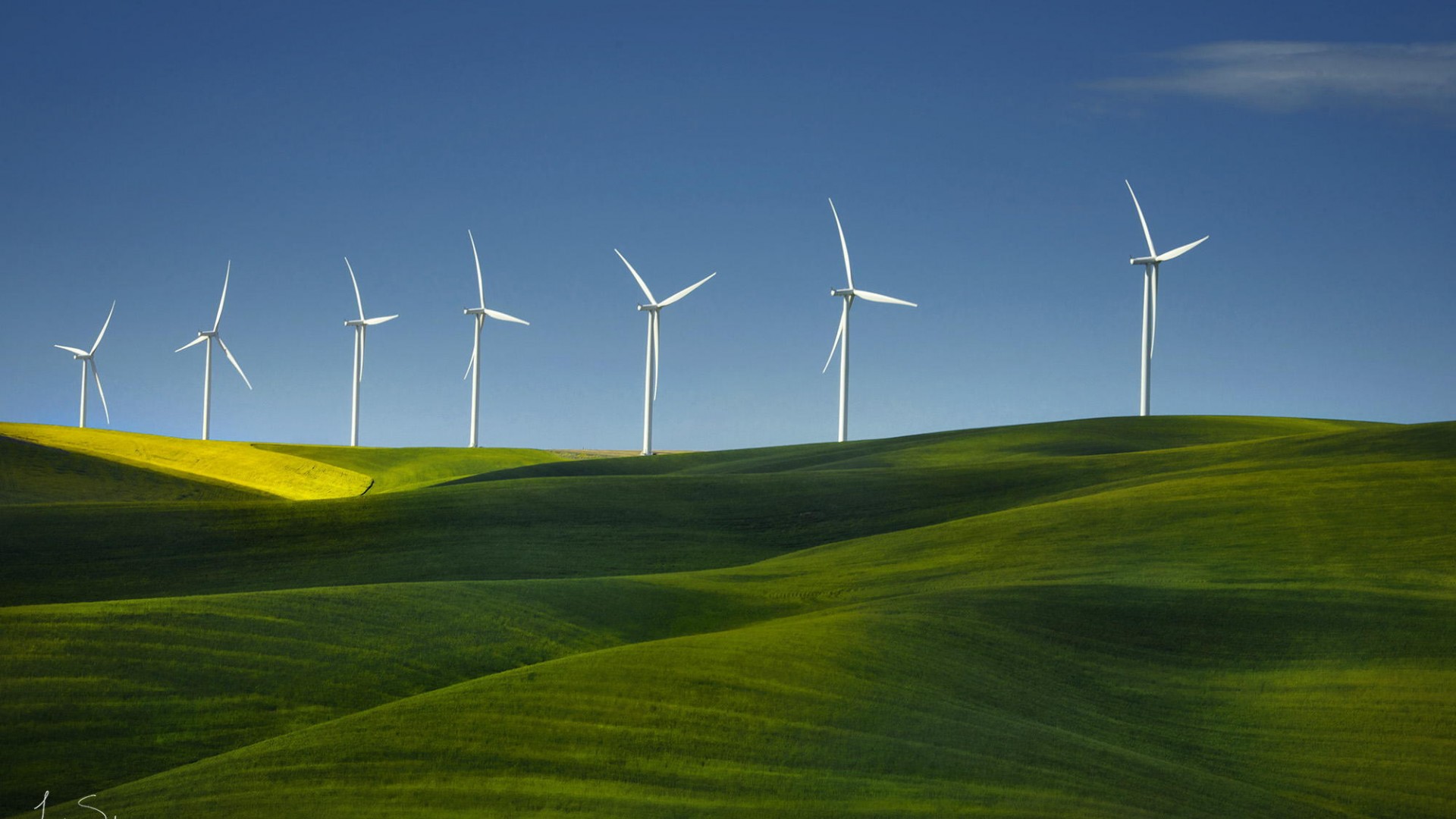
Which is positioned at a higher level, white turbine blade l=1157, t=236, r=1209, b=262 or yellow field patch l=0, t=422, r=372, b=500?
white turbine blade l=1157, t=236, r=1209, b=262

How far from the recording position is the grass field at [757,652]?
32.7ft

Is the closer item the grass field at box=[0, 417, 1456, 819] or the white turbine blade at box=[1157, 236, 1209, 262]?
the grass field at box=[0, 417, 1456, 819]

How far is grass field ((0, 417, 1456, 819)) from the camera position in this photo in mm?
9953

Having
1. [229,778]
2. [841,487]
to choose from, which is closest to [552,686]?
[229,778]

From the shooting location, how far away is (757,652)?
12711 mm

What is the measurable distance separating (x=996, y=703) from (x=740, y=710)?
10.4 feet

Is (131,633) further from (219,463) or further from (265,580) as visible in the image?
(219,463)

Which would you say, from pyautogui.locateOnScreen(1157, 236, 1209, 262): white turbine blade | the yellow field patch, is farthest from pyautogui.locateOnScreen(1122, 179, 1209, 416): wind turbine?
the yellow field patch
